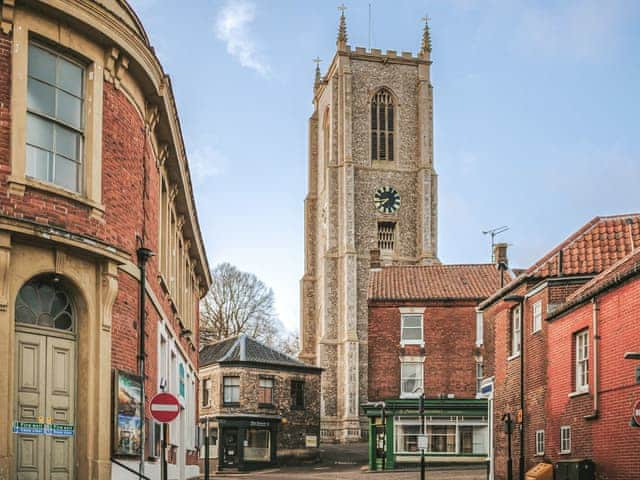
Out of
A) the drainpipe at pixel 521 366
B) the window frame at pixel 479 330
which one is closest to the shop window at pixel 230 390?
the window frame at pixel 479 330

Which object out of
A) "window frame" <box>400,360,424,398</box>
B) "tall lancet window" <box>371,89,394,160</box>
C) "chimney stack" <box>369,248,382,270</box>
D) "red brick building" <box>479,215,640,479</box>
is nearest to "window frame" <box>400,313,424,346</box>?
"window frame" <box>400,360,424,398</box>

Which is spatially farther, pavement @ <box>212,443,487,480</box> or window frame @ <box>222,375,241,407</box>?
window frame @ <box>222,375,241,407</box>

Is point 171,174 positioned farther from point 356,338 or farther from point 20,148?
point 356,338

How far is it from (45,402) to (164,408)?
6.95 feet

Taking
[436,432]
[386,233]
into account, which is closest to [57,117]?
[436,432]

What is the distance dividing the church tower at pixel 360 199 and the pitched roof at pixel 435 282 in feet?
72.3

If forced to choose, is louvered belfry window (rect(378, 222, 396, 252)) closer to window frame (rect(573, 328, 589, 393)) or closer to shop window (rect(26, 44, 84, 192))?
window frame (rect(573, 328, 589, 393))

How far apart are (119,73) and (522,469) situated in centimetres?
1655

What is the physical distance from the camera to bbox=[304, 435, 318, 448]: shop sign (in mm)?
59656

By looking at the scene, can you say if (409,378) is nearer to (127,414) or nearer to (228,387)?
(228,387)

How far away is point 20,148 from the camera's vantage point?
12734 millimetres

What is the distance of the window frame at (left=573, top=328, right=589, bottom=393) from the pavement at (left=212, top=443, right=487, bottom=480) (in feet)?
45.5

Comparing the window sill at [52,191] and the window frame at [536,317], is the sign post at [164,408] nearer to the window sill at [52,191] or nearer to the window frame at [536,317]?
the window sill at [52,191]

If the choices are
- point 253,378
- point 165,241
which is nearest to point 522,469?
point 165,241
